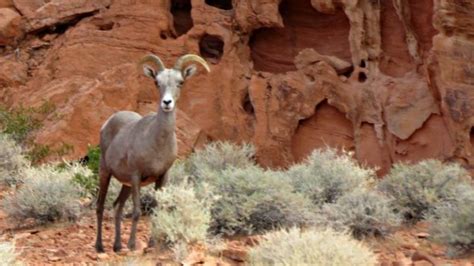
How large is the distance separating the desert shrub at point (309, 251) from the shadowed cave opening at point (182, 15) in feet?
42.2

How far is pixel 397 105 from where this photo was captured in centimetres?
1605

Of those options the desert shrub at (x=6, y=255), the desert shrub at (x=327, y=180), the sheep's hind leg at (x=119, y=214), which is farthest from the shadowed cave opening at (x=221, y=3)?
the desert shrub at (x=6, y=255)

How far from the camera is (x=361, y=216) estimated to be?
29.4 ft

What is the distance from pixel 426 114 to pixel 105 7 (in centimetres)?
809

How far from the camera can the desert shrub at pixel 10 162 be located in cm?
1394

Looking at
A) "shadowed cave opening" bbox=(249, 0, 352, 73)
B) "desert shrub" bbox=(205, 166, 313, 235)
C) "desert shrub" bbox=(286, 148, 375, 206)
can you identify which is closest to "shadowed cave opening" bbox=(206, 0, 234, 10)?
"shadowed cave opening" bbox=(249, 0, 352, 73)

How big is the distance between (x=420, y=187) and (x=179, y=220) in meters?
4.02

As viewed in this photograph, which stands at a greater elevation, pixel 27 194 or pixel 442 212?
pixel 442 212

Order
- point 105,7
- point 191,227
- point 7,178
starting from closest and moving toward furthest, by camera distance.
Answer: point 191,227, point 7,178, point 105,7

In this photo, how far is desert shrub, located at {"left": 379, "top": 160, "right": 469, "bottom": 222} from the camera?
10150 mm

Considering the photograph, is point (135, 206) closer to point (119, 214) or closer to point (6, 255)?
point (119, 214)

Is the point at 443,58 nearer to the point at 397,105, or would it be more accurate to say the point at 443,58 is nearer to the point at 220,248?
the point at 397,105

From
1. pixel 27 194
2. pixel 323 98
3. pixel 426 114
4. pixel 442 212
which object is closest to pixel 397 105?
pixel 426 114

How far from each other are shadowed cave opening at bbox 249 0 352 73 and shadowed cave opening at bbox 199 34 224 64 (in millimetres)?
763
